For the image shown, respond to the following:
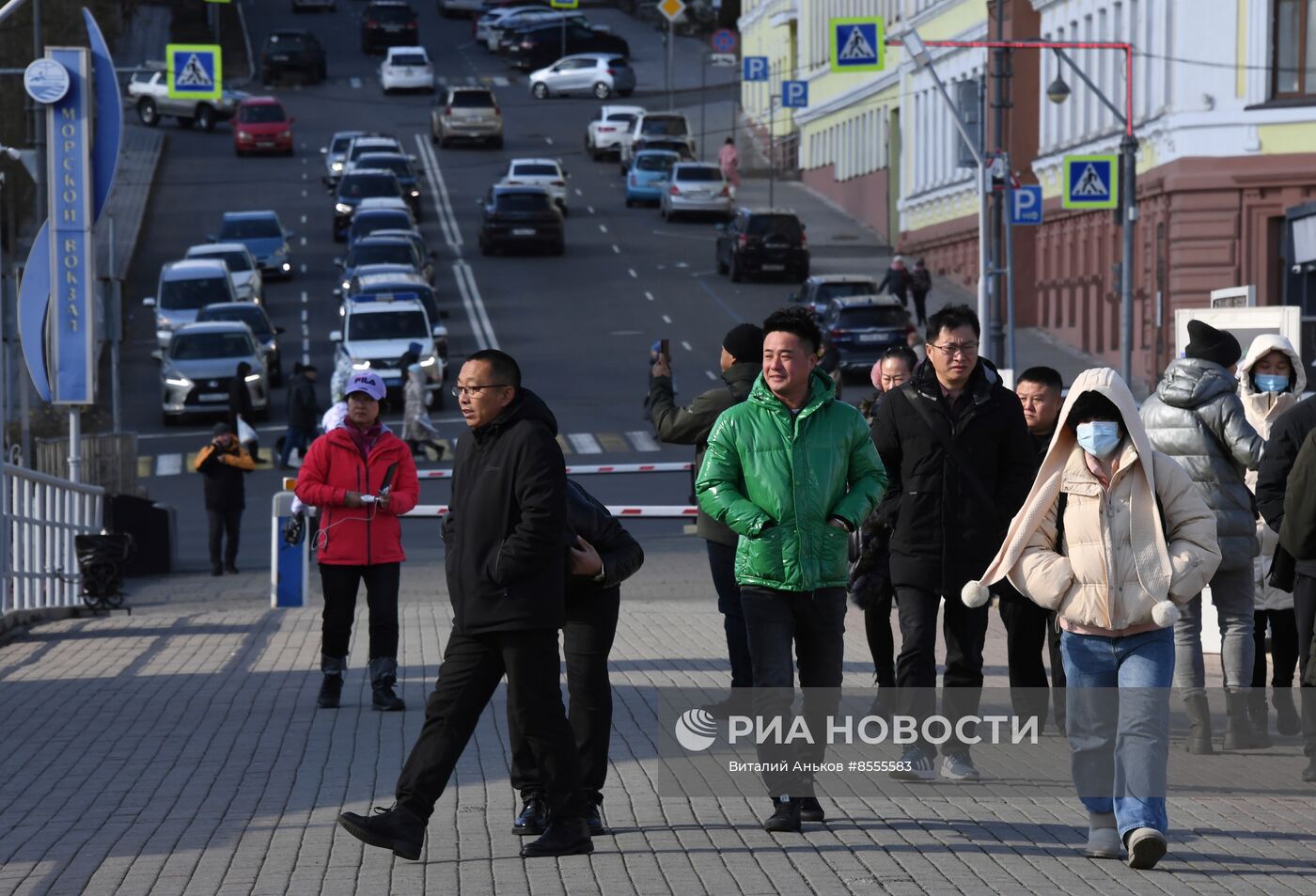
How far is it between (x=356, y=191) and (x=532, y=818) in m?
56.6

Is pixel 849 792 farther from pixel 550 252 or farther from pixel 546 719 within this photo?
pixel 550 252

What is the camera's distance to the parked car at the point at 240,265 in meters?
50.9

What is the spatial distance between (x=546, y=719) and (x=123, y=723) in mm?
4599

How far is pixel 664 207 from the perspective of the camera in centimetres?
6875

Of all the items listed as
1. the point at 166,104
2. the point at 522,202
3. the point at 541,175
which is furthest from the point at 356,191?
the point at 166,104

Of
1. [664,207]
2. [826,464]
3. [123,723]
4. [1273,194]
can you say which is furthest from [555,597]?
[664,207]

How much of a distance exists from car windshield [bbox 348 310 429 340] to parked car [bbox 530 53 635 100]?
4980 centimetres

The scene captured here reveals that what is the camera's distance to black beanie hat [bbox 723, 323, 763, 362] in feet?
34.6

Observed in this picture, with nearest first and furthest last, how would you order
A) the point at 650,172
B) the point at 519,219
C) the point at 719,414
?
the point at 719,414
the point at 519,219
the point at 650,172

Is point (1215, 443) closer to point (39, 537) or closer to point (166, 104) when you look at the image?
point (39, 537)

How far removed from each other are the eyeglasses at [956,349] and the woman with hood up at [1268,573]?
6.66 ft

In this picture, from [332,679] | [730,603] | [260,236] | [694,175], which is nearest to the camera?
[730,603]

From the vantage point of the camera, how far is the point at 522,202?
60.6 meters

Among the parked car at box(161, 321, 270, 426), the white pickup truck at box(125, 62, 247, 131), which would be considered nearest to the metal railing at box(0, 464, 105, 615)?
the parked car at box(161, 321, 270, 426)
